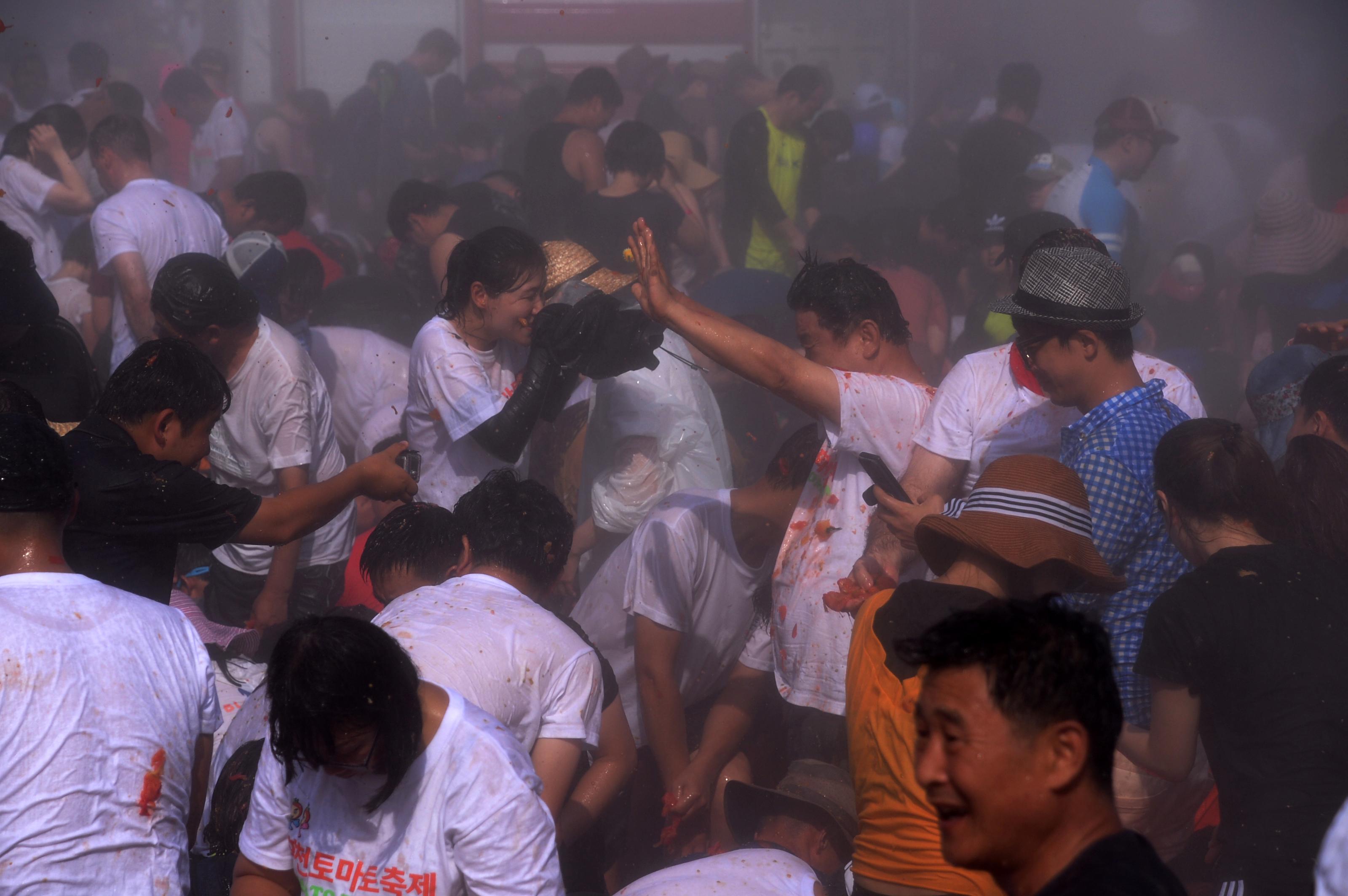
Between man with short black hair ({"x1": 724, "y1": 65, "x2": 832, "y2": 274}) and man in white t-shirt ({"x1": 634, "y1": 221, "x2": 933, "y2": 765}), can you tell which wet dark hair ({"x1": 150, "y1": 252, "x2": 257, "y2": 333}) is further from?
man with short black hair ({"x1": 724, "y1": 65, "x2": 832, "y2": 274})

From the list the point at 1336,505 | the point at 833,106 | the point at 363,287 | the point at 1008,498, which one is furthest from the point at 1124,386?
the point at 833,106

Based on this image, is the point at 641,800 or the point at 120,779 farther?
the point at 641,800

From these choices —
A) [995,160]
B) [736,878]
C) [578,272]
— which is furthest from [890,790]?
[995,160]

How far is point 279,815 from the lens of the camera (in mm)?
1813

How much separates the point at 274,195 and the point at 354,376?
4.11ft

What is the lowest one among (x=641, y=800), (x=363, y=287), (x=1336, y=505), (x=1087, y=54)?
(x=641, y=800)

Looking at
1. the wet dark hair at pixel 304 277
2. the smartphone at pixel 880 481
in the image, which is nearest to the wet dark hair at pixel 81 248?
the wet dark hair at pixel 304 277

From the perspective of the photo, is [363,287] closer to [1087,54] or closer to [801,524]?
[801,524]

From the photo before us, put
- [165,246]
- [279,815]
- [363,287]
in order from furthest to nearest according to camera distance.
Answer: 1. [363,287]
2. [165,246]
3. [279,815]

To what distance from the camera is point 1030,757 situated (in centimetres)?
109

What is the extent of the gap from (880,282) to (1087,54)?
18.0 feet

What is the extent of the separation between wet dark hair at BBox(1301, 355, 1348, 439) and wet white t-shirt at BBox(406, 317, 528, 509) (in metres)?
2.35

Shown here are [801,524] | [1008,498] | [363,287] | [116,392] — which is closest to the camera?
[1008,498]

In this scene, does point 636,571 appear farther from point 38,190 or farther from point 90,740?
point 38,190
